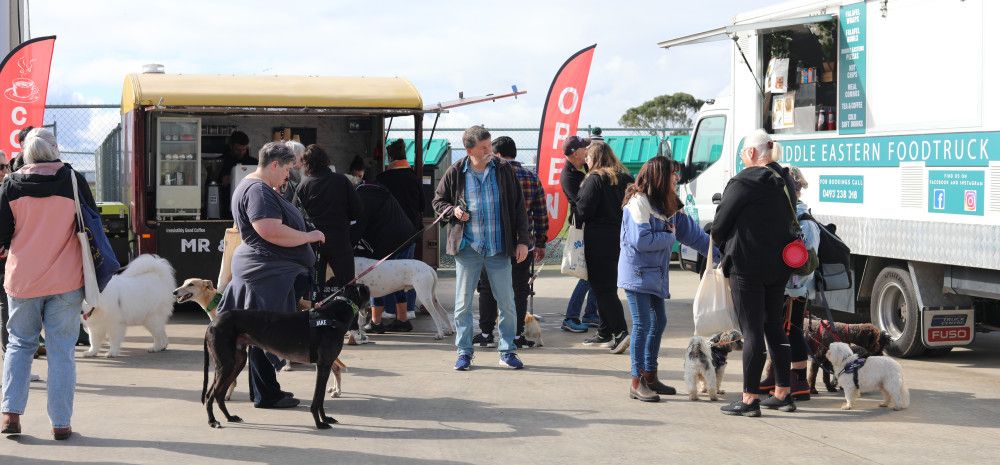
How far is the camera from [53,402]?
6.13m

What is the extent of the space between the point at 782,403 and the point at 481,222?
2.53m

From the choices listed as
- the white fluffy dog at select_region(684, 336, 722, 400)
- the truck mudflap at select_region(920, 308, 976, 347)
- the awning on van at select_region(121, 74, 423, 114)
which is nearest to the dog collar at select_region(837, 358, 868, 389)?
the white fluffy dog at select_region(684, 336, 722, 400)

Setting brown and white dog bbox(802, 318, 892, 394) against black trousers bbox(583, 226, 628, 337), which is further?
black trousers bbox(583, 226, 628, 337)

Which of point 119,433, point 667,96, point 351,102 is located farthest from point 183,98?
point 667,96

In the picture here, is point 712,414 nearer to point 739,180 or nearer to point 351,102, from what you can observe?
point 739,180

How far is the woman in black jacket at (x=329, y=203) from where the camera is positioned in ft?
30.0

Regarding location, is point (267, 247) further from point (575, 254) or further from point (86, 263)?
point (575, 254)

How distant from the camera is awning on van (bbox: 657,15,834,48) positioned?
984 cm

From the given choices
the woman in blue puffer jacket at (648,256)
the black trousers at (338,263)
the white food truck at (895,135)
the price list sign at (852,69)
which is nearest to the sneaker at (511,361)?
the woman in blue puffer jacket at (648,256)

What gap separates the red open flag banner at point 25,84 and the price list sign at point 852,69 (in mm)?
8657

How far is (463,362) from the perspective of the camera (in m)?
8.49

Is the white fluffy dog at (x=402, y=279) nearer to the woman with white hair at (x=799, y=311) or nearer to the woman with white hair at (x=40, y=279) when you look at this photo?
the woman with white hair at (x=799, y=311)

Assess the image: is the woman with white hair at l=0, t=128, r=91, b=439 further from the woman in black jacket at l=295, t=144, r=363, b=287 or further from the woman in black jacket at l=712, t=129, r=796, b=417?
the woman in black jacket at l=712, t=129, r=796, b=417

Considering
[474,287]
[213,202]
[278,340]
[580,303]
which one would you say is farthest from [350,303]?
[213,202]
